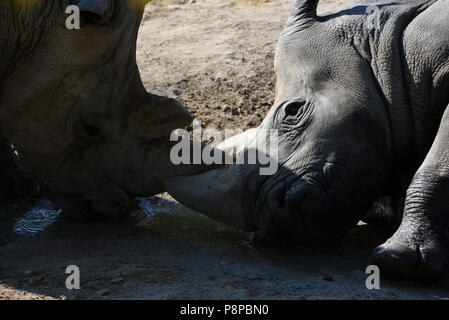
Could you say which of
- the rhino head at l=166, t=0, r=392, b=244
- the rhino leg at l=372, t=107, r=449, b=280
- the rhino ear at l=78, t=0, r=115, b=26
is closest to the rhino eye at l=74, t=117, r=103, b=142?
the rhino head at l=166, t=0, r=392, b=244

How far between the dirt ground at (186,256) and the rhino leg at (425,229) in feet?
0.33

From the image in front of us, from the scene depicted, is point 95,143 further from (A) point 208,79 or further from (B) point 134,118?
(A) point 208,79

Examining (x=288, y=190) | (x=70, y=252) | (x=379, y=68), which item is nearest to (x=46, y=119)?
(x=70, y=252)

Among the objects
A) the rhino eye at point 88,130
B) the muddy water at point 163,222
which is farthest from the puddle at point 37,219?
the rhino eye at point 88,130

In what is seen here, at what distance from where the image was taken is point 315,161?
458cm

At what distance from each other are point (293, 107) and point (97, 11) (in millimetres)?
1291

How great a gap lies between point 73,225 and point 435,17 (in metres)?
2.57

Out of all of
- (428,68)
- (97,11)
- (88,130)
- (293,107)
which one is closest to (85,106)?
(88,130)

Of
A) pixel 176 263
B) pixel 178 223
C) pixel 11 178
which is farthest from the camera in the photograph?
pixel 11 178

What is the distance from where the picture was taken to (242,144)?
15.9 ft

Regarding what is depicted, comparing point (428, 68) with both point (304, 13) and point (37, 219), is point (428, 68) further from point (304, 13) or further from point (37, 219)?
point (37, 219)

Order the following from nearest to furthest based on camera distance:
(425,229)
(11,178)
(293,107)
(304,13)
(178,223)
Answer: (425,229) → (293,107) → (304,13) → (178,223) → (11,178)

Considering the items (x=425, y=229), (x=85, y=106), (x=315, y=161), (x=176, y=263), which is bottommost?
(x=176, y=263)

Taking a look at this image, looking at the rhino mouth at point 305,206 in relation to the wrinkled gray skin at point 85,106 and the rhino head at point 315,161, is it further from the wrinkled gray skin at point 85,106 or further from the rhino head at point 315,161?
the wrinkled gray skin at point 85,106
